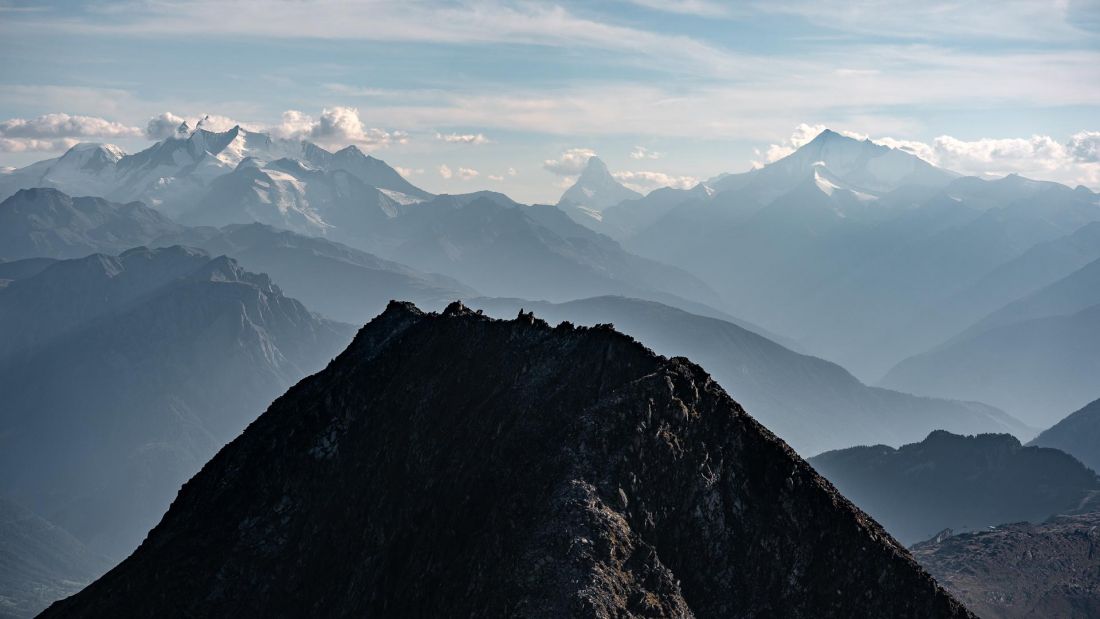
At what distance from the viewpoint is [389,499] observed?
285 ft

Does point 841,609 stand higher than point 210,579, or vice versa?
point 841,609

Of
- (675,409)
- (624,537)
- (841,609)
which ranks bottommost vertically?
(841,609)

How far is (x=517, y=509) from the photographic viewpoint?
70.9 metres

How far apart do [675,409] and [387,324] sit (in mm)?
44996

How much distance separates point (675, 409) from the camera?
74875 millimetres

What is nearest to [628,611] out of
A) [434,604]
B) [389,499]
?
[434,604]

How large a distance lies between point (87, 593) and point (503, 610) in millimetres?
59801

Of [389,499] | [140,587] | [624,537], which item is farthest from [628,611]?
[140,587]

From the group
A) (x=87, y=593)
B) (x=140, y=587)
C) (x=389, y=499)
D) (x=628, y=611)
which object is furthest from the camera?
(x=87, y=593)

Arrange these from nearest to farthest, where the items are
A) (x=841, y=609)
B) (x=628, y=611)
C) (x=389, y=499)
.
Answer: (x=628, y=611) → (x=841, y=609) → (x=389, y=499)

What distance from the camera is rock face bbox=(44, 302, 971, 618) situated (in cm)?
6819

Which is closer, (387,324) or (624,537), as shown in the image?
(624,537)

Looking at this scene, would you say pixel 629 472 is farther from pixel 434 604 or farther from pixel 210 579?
pixel 210 579

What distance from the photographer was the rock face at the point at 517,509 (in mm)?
68188
